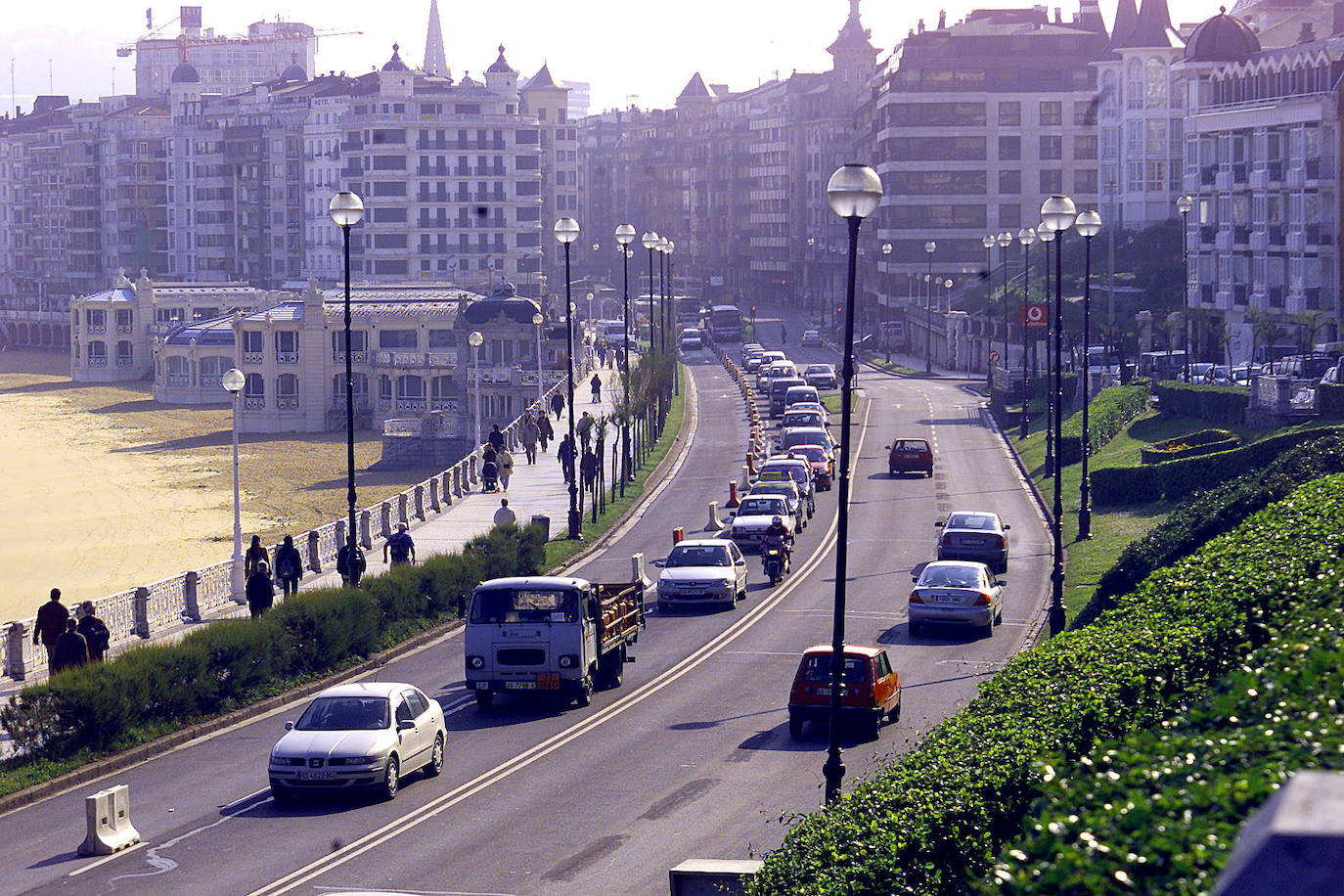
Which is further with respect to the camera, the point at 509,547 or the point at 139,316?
the point at 139,316

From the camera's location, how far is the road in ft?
60.6

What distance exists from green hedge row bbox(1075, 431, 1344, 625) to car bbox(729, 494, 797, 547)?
1552 cm

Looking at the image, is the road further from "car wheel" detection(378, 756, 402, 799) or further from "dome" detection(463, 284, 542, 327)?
"dome" detection(463, 284, 542, 327)

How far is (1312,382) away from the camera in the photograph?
4834cm

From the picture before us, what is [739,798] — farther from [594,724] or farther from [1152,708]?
[1152,708]

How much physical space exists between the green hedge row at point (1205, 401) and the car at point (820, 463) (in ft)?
35.8

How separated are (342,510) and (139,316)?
66.7m

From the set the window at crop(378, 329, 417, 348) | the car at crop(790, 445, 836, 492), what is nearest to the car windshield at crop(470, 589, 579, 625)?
the car at crop(790, 445, 836, 492)

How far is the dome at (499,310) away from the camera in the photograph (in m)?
86.3

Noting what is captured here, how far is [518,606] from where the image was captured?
2703 centimetres

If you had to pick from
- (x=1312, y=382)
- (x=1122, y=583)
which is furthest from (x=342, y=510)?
(x=1122, y=583)

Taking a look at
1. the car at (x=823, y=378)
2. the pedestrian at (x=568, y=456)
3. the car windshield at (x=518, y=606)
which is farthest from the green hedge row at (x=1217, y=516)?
the car at (x=823, y=378)

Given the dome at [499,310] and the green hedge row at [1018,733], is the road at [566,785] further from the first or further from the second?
the dome at [499,310]

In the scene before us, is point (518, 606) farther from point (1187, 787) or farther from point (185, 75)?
point (185, 75)
